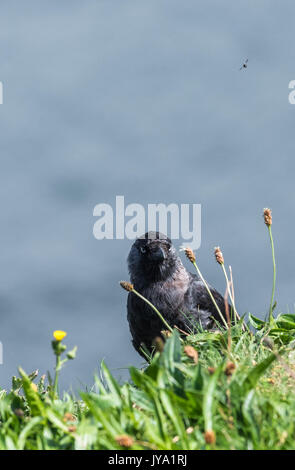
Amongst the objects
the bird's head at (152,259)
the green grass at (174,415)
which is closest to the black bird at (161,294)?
the bird's head at (152,259)

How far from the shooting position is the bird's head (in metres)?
7.32

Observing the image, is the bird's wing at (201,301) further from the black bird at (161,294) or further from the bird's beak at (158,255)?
the bird's beak at (158,255)

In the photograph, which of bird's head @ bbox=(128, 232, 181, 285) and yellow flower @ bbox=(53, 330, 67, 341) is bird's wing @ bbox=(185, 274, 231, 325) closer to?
bird's head @ bbox=(128, 232, 181, 285)

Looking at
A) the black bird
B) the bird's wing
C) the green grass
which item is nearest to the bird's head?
the black bird

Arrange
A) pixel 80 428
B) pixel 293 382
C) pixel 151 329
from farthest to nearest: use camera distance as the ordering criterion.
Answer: pixel 151 329 < pixel 293 382 < pixel 80 428

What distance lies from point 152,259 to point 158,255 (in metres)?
0.09
